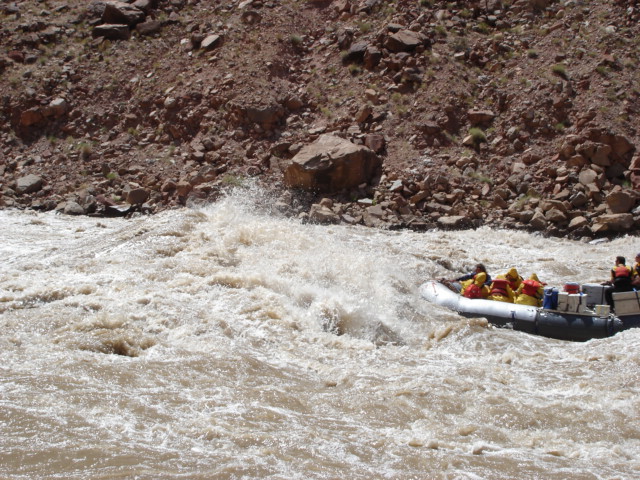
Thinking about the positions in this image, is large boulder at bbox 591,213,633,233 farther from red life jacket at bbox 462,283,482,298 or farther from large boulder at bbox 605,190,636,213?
red life jacket at bbox 462,283,482,298

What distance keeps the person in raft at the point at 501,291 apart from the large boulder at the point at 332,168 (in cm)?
635

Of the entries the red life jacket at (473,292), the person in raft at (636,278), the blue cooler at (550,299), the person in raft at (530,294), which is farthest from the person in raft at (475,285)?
the person in raft at (636,278)

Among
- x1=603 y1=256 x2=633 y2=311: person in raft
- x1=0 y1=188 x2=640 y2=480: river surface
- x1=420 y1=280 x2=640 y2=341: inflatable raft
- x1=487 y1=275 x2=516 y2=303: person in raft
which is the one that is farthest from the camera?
x1=487 y1=275 x2=516 y2=303: person in raft

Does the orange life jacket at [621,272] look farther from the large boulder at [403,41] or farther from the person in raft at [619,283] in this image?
the large boulder at [403,41]

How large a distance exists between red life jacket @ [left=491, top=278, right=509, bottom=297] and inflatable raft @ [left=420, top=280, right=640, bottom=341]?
371 millimetres

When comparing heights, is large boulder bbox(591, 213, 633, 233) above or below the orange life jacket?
Answer: above

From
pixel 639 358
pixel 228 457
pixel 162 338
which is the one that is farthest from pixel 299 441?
pixel 639 358

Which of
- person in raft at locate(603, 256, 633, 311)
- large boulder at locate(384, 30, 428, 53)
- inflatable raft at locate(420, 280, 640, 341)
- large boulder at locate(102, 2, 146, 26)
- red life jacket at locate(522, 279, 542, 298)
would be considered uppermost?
large boulder at locate(102, 2, 146, 26)

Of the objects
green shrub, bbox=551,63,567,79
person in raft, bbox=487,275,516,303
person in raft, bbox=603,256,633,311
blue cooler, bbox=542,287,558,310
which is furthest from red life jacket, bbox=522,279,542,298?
green shrub, bbox=551,63,567,79

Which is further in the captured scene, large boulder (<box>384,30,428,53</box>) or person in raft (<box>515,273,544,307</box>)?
large boulder (<box>384,30,428,53</box>)

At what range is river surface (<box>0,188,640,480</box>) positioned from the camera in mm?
4566

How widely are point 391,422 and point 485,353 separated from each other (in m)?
2.26

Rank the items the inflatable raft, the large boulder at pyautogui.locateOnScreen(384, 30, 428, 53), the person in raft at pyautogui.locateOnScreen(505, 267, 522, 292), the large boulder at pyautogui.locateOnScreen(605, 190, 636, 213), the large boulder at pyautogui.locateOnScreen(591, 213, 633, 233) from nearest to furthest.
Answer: the inflatable raft
the person in raft at pyautogui.locateOnScreen(505, 267, 522, 292)
the large boulder at pyautogui.locateOnScreen(591, 213, 633, 233)
the large boulder at pyautogui.locateOnScreen(605, 190, 636, 213)
the large boulder at pyautogui.locateOnScreen(384, 30, 428, 53)

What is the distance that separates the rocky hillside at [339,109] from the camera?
14219mm
